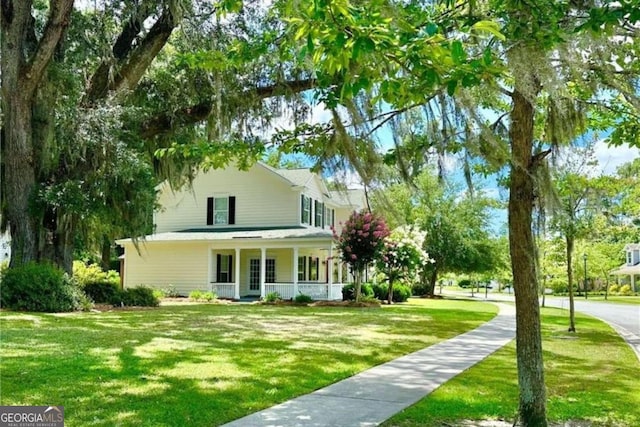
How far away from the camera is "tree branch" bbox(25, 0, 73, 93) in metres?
12.2

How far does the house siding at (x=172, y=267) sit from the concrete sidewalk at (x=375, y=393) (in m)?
16.4

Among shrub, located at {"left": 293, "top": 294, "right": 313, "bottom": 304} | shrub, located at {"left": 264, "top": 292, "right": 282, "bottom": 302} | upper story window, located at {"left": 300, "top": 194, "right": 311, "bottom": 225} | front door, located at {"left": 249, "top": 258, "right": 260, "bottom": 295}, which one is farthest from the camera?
front door, located at {"left": 249, "top": 258, "right": 260, "bottom": 295}

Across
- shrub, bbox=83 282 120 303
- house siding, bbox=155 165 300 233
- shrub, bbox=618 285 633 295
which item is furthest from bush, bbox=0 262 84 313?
shrub, bbox=618 285 633 295

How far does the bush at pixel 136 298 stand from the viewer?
675 inches

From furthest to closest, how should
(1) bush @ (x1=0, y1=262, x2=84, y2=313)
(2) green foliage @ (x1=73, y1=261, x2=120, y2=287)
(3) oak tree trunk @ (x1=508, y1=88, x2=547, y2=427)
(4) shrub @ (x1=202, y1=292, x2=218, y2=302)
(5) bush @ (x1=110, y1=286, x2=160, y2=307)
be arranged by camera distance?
(4) shrub @ (x1=202, y1=292, x2=218, y2=302)
(2) green foliage @ (x1=73, y1=261, x2=120, y2=287)
(5) bush @ (x1=110, y1=286, x2=160, y2=307)
(1) bush @ (x1=0, y1=262, x2=84, y2=313)
(3) oak tree trunk @ (x1=508, y1=88, x2=547, y2=427)

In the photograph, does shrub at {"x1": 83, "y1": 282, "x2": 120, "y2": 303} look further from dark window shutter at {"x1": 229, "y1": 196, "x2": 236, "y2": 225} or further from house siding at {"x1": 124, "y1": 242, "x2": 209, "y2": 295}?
dark window shutter at {"x1": 229, "y1": 196, "x2": 236, "y2": 225}

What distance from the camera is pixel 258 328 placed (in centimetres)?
1179

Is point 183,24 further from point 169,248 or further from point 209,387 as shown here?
point 169,248

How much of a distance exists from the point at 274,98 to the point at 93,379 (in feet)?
27.4

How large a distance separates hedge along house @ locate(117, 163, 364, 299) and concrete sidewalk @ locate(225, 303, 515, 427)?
14.7 meters

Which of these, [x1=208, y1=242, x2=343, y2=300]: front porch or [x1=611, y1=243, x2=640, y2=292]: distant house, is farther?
[x1=611, y1=243, x2=640, y2=292]: distant house

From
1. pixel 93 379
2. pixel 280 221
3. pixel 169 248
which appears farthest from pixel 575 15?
pixel 169 248

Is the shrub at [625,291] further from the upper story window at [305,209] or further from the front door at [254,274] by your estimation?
the front door at [254,274]
